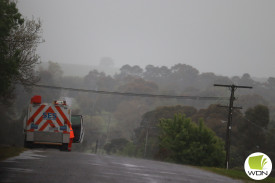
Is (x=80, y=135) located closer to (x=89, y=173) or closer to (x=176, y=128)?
(x=89, y=173)

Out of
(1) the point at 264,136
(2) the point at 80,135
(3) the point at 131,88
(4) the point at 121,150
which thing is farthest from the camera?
(3) the point at 131,88

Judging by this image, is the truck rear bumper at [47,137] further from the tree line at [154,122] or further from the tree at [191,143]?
the tree at [191,143]

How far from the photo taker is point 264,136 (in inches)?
2958

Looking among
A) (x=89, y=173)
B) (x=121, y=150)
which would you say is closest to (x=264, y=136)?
(x=121, y=150)

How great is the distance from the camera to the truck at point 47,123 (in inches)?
774

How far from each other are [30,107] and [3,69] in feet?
17.3

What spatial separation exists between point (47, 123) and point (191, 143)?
39881 mm
